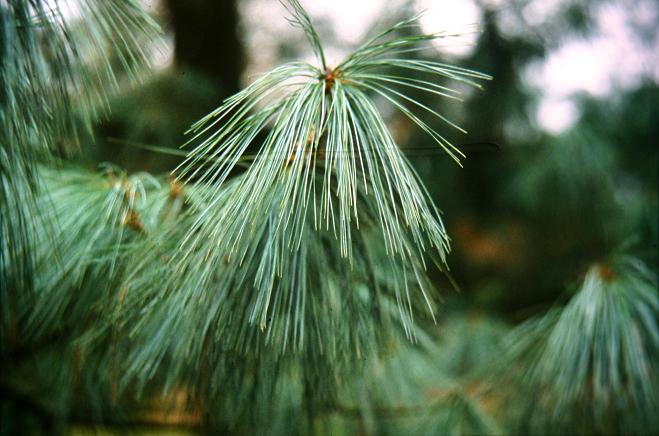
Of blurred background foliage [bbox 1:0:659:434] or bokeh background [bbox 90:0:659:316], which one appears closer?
blurred background foliage [bbox 1:0:659:434]

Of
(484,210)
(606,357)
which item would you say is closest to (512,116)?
(484,210)

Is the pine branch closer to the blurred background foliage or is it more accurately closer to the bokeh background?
the blurred background foliage

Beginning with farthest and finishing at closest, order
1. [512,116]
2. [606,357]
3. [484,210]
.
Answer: [484,210]
[512,116]
[606,357]

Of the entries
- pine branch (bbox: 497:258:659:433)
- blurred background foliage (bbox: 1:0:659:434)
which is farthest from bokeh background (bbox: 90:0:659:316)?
pine branch (bbox: 497:258:659:433)

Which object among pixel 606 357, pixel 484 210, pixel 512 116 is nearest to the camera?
pixel 606 357

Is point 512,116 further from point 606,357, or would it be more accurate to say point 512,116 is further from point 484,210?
point 606,357

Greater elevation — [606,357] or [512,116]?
[512,116]

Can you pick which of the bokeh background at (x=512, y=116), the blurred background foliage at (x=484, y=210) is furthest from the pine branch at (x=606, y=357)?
the bokeh background at (x=512, y=116)

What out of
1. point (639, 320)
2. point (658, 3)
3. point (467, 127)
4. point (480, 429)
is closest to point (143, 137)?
point (467, 127)
